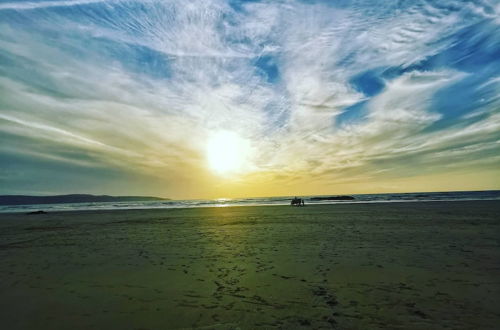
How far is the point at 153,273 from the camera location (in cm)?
1056

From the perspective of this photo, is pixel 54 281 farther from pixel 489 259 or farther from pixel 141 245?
pixel 489 259

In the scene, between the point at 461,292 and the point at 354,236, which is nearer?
the point at 461,292

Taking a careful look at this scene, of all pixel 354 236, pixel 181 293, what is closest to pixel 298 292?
pixel 181 293

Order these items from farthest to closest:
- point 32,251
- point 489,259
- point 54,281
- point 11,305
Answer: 1. point 32,251
2. point 489,259
3. point 54,281
4. point 11,305

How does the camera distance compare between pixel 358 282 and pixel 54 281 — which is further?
pixel 54 281

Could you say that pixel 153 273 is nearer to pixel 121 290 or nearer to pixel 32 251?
pixel 121 290

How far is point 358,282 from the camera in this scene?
888 cm

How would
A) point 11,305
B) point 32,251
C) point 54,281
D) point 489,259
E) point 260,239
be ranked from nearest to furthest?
point 11,305 → point 54,281 → point 489,259 → point 32,251 → point 260,239

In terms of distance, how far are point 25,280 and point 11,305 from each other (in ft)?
9.57

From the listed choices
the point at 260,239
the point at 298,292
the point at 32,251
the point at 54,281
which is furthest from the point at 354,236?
the point at 32,251

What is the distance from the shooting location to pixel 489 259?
1133 centimetres

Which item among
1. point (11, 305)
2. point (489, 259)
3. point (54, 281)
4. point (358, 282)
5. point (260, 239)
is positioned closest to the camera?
point (11, 305)

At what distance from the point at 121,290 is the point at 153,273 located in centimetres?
185

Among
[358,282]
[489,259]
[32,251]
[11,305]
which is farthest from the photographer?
[32,251]
